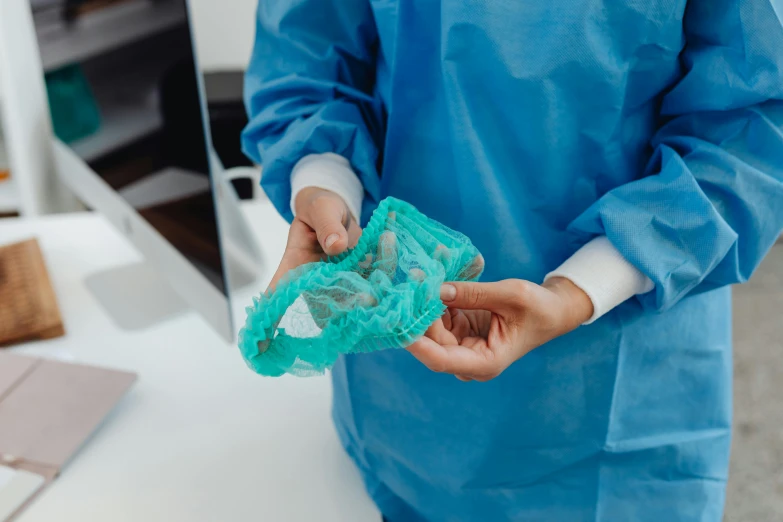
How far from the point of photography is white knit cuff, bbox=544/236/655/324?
61cm

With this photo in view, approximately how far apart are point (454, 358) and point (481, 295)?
0.05 meters

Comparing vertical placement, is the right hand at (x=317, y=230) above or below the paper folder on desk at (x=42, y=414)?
above

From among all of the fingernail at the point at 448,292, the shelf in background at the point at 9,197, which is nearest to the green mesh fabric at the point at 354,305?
the fingernail at the point at 448,292

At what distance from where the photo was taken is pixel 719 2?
0.59 m

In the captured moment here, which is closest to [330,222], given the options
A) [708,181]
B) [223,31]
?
[708,181]

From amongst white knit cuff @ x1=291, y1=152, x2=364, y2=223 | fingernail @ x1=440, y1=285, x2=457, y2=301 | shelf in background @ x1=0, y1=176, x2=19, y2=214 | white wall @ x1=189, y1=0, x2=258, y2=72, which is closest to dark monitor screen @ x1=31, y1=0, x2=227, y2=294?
white knit cuff @ x1=291, y1=152, x2=364, y2=223

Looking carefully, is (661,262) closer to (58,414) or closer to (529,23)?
(529,23)

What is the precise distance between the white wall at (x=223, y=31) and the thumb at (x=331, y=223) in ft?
6.71

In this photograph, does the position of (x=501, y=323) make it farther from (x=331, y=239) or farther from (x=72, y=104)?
(x=72, y=104)

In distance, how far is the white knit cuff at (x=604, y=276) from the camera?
606 mm

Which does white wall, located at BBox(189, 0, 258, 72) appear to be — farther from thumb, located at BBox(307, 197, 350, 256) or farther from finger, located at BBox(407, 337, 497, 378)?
finger, located at BBox(407, 337, 497, 378)

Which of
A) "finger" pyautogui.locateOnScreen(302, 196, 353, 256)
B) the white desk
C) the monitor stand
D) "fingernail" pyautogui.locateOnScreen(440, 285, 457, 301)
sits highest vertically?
"finger" pyautogui.locateOnScreen(302, 196, 353, 256)

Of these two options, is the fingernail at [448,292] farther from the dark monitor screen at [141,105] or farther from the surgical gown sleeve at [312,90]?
the dark monitor screen at [141,105]

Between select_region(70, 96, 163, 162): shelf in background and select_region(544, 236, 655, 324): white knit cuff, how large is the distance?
0.55m
